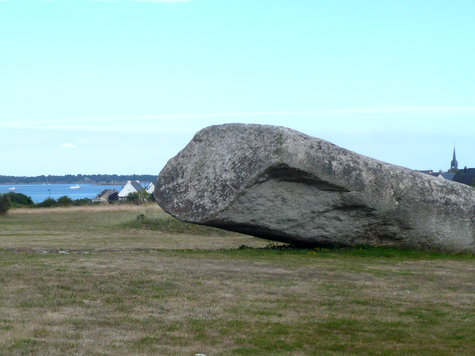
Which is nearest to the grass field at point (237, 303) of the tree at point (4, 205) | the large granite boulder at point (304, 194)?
the large granite boulder at point (304, 194)

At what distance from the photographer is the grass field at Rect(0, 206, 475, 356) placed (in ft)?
20.5

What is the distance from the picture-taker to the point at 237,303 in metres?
8.27

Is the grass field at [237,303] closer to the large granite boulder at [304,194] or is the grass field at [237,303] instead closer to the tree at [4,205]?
the large granite boulder at [304,194]

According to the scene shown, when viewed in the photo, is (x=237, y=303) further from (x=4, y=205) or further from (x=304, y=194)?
(x=4, y=205)

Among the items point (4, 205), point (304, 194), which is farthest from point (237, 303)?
point (4, 205)

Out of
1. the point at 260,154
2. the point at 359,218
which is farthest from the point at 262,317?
the point at 359,218

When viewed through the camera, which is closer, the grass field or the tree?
the grass field

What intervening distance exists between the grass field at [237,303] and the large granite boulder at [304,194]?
0.69 m

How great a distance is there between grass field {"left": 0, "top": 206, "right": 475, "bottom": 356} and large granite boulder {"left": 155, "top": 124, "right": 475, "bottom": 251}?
0.69 m

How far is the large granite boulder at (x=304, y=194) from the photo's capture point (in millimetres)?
13852

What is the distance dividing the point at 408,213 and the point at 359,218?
1295mm

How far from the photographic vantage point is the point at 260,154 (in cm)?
1375

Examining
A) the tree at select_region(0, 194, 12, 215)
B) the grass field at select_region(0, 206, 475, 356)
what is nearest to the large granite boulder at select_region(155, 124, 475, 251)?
the grass field at select_region(0, 206, 475, 356)

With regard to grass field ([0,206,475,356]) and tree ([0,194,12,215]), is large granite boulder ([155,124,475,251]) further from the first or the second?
tree ([0,194,12,215])
